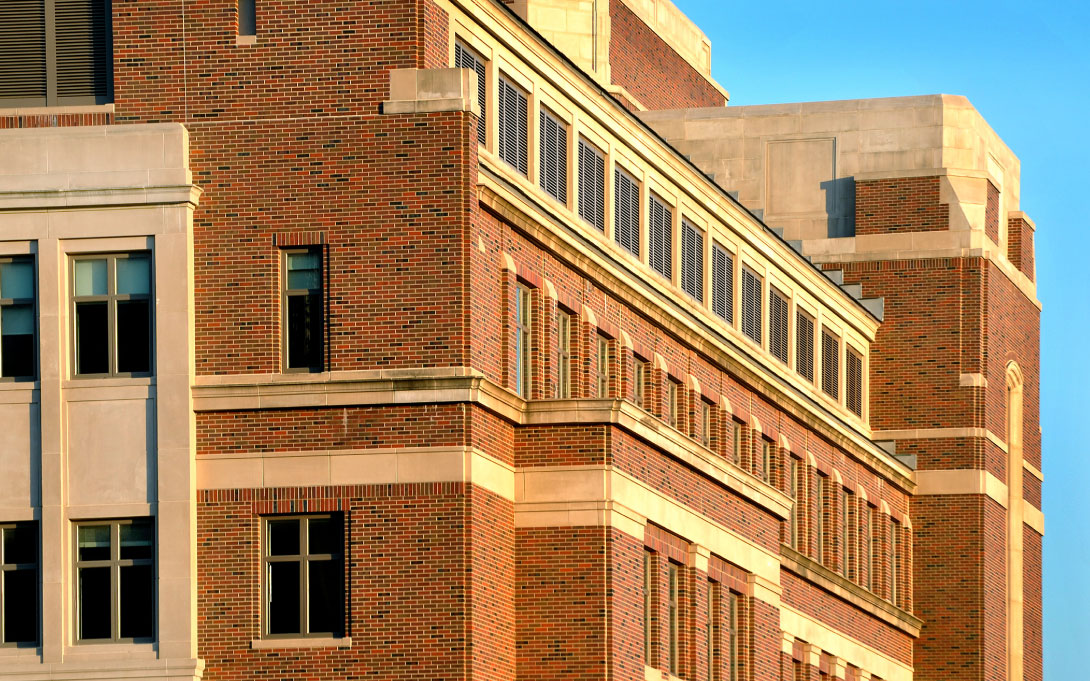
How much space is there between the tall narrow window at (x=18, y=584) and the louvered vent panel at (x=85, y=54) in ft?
24.9

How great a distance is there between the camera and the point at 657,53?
7800cm

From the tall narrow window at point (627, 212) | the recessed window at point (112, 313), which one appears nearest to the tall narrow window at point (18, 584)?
the recessed window at point (112, 313)

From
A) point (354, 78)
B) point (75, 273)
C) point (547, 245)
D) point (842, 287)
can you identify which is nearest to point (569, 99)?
point (547, 245)

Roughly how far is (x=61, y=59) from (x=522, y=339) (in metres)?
9.49

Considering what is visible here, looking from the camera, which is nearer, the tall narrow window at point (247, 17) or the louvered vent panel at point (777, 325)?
the tall narrow window at point (247, 17)

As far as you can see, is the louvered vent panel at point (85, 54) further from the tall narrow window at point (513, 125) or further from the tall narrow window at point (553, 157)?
the tall narrow window at point (553, 157)

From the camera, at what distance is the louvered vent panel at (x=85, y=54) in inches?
1821

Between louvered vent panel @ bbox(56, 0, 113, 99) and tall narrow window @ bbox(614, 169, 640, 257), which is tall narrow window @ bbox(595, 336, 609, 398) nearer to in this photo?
tall narrow window @ bbox(614, 169, 640, 257)

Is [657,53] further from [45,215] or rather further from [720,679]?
[45,215]

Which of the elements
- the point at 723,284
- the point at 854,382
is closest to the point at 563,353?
the point at 723,284

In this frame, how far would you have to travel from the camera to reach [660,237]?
193 feet

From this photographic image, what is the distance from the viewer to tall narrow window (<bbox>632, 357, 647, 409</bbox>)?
54500mm

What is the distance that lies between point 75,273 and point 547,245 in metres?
9.02

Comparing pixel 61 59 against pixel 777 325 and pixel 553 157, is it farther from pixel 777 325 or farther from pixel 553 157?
pixel 777 325
